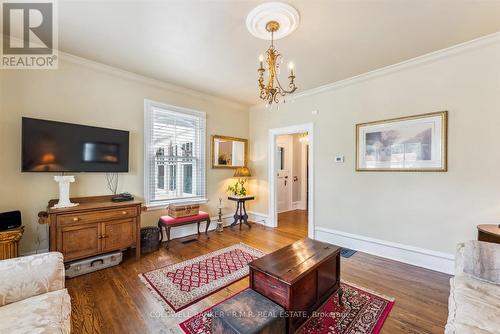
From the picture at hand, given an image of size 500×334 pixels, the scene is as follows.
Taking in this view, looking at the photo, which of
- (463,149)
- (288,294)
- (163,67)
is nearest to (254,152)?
(163,67)

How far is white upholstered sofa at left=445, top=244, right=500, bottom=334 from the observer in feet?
3.87

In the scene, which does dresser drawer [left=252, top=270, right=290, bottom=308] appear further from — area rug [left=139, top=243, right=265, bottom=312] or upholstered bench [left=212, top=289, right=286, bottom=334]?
area rug [left=139, top=243, right=265, bottom=312]

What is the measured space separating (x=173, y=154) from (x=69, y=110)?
157 centimetres

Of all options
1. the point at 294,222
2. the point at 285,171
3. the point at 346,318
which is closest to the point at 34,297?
the point at 346,318

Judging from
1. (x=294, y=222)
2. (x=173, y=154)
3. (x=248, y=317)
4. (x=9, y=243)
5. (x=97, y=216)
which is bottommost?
(x=294, y=222)

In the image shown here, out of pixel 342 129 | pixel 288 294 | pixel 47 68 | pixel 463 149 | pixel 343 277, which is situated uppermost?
pixel 47 68

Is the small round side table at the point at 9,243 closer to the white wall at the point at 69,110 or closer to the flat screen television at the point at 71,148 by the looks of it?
the white wall at the point at 69,110

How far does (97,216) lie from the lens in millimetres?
2670

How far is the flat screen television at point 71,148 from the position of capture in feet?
8.26

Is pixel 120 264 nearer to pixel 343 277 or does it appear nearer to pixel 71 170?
pixel 71 170

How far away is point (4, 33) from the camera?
2.48 meters

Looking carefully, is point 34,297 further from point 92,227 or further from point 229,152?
point 229,152

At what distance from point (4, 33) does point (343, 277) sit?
4823mm

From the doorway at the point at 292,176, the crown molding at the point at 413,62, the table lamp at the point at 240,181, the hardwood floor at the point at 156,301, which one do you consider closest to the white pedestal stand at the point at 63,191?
the hardwood floor at the point at 156,301
